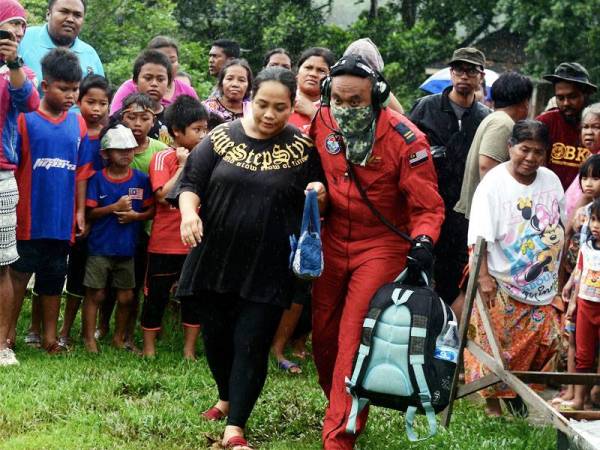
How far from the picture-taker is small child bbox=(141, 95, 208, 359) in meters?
7.71

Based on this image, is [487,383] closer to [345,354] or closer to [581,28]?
[345,354]

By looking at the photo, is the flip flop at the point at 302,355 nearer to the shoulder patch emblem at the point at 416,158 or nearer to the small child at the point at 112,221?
the small child at the point at 112,221

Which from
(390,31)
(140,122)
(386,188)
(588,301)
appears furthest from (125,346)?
(390,31)

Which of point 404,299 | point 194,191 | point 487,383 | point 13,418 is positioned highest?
point 194,191

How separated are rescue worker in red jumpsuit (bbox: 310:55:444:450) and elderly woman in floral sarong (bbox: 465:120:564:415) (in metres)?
1.08

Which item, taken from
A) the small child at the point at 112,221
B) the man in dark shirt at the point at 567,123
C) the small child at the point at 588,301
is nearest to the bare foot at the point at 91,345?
the small child at the point at 112,221

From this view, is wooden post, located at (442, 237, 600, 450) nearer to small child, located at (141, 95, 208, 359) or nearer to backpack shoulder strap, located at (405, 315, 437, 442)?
backpack shoulder strap, located at (405, 315, 437, 442)

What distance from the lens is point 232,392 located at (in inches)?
219

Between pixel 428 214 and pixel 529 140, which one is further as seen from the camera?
pixel 529 140

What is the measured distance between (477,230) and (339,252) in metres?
1.22

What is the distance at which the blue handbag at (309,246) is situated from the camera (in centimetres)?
525

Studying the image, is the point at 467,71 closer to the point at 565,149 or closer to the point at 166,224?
the point at 565,149

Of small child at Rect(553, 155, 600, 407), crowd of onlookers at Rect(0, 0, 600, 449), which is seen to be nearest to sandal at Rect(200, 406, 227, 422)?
crowd of onlookers at Rect(0, 0, 600, 449)

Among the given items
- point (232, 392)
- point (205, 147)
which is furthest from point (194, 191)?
point (232, 392)
